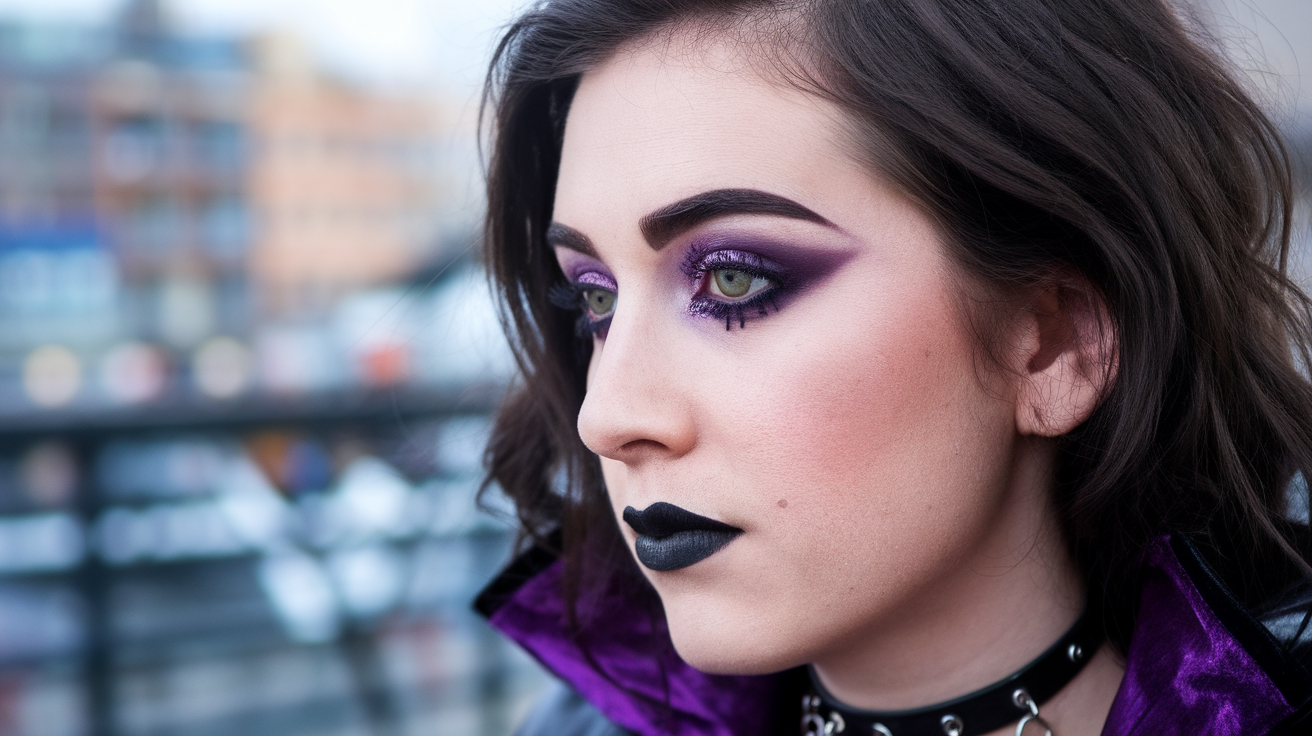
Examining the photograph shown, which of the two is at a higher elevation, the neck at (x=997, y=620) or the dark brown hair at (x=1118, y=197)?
the dark brown hair at (x=1118, y=197)

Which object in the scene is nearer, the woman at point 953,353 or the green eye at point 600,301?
the woman at point 953,353

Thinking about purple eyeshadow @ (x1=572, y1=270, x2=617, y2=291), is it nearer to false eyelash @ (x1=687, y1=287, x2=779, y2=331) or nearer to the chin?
false eyelash @ (x1=687, y1=287, x2=779, y2=331)

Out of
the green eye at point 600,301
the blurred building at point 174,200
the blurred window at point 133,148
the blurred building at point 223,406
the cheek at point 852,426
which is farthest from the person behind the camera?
the blurred window at point 133,148

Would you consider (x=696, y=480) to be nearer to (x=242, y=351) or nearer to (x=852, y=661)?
(x=852, y=661)

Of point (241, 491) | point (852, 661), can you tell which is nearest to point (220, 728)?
point (241, 491)

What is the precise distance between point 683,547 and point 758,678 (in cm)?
38

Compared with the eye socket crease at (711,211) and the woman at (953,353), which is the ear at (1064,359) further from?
the eye socket crease at (711,211)

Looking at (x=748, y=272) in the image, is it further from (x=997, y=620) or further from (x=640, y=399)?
(x=997, y=620)

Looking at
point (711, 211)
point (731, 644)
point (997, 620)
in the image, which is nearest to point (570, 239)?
point (711, 211)

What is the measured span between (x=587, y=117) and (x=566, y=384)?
0.39m

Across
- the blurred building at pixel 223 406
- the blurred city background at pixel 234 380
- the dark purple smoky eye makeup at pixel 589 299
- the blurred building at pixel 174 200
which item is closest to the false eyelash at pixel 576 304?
the dark purple smoky eye makeup at pixel 589 299

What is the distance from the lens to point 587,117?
985mm

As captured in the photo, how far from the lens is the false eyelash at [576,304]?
110cm

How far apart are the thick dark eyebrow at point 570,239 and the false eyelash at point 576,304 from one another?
0.30 feet
